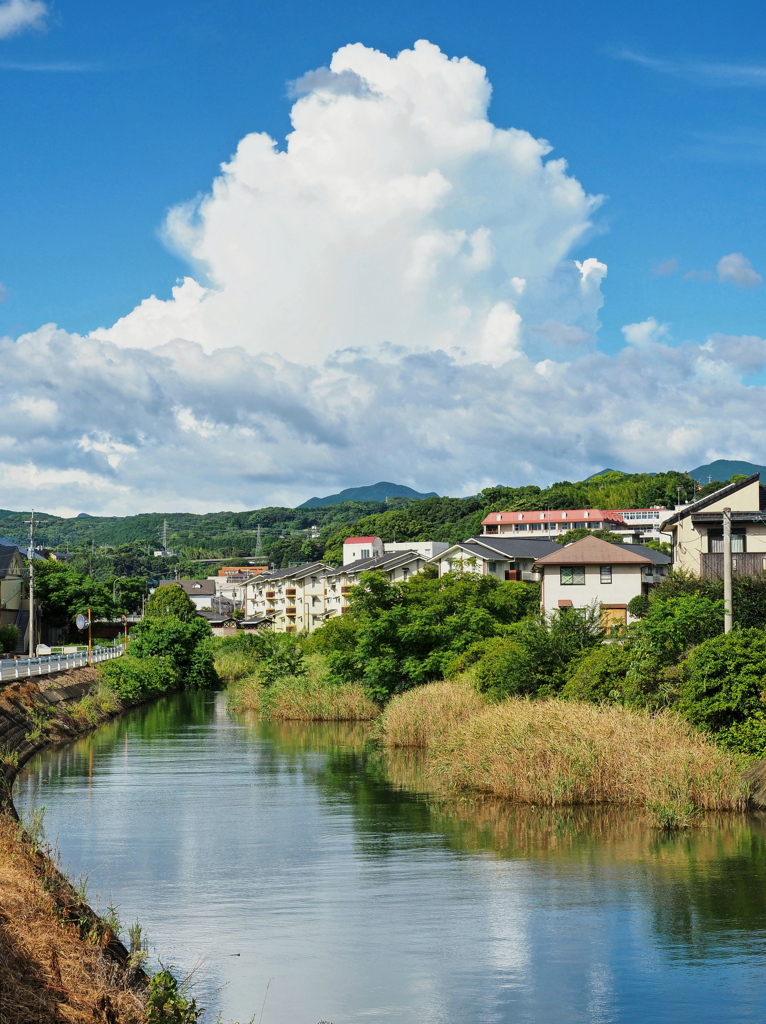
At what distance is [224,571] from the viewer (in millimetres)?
177125

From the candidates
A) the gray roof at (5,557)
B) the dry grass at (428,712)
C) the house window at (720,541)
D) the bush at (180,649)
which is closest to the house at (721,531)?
the house window at (720,541)

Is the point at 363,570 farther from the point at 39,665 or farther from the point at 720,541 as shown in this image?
the point at 720,541

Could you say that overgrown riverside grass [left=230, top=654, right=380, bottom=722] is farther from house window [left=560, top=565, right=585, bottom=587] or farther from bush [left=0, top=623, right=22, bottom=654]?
bush [left=0, top=623, right=22, bottom=654]

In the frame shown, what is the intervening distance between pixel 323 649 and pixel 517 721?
94.6 feet

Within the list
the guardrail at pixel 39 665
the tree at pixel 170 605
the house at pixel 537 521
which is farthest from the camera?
the house at pixel 537 521

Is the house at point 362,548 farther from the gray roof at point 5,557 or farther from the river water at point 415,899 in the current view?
the river water at point 415,899

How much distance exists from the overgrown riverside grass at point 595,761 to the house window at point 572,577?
23538mm

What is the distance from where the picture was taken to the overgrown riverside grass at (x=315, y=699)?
44344 millimetres

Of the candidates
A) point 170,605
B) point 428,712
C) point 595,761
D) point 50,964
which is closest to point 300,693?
point 428,712

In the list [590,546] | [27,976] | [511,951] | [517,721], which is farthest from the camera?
[590,546]

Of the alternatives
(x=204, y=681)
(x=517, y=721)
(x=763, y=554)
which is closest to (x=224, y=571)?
(x=204, y=681)

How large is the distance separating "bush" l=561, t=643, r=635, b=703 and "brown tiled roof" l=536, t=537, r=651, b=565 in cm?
2023

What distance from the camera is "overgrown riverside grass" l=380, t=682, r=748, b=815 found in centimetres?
2184

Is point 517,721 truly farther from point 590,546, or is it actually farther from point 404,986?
point 590,546
